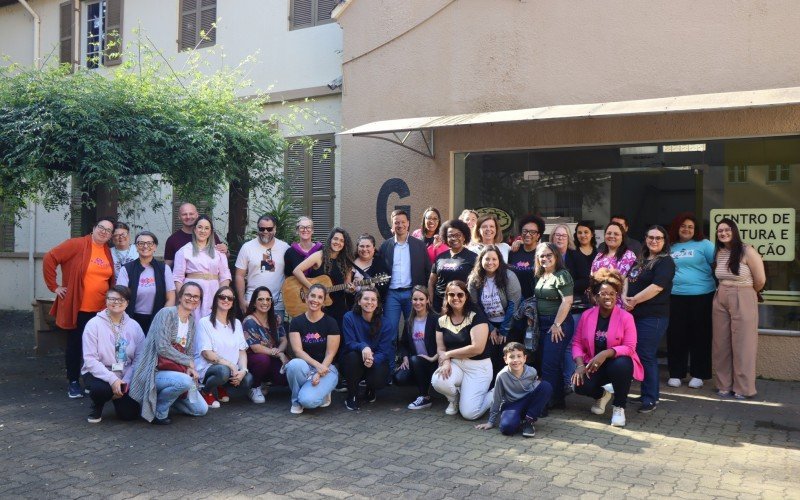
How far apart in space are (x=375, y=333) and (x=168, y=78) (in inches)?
168

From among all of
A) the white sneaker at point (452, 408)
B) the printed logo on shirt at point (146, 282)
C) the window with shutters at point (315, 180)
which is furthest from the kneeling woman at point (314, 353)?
the window with shutters at point (315, 180)

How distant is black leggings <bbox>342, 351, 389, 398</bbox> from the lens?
6984mm

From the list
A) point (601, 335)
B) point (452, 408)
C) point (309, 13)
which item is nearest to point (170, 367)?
point (452, 408)

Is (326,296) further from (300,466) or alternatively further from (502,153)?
(502,153)

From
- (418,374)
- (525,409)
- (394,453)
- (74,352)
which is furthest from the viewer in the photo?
(74,352)

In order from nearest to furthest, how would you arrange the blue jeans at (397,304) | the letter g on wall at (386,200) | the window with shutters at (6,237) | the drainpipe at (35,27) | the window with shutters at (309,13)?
the blue jeans at (397,304), the letter g on wall at (386,200), the window with shutters at (309,13), the drainpipe at (35,27), the window with shutters at (6,237)

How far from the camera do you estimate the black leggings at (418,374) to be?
23.2ft

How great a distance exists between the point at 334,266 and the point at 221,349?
1.45 m

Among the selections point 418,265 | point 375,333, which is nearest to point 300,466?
point 375,333

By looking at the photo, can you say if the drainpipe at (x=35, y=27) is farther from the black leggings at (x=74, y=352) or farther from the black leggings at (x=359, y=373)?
the black leggings at (x=359, y=373)

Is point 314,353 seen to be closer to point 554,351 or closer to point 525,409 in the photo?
point 525,409

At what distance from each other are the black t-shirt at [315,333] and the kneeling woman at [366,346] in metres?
0.21

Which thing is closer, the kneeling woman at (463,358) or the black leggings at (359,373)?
the kneeling woman at (463,358)

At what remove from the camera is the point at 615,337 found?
6.43 m
